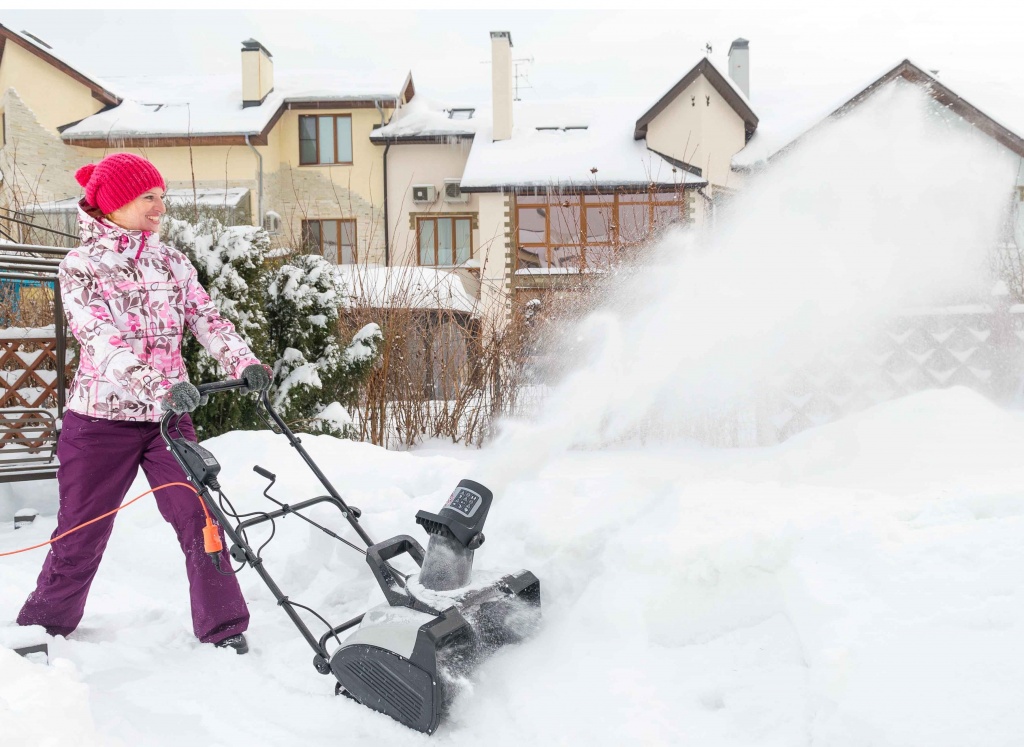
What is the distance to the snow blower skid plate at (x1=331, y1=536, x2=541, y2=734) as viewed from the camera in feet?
8.29

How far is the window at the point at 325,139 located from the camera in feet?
70.0

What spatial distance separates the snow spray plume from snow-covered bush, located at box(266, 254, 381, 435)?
146 centimetres

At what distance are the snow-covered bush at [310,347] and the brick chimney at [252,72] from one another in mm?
16281

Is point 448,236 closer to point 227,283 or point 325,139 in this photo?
point 325,139

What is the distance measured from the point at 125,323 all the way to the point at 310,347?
3.76 metres

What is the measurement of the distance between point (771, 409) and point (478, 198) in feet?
43.3

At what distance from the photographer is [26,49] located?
20844 mm

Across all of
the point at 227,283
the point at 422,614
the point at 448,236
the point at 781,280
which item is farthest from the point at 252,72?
the point at 422,614

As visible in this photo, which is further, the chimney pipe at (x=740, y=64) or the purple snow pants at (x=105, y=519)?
the chimney pipe at (x=740, y=64)

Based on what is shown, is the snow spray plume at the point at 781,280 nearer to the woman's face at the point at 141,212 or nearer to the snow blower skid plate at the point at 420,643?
the snow blower skid plate at the point at 420,643

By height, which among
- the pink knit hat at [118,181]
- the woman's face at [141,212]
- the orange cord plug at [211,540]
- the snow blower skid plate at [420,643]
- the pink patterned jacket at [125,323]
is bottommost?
the snow blower skid plate at [420,643]

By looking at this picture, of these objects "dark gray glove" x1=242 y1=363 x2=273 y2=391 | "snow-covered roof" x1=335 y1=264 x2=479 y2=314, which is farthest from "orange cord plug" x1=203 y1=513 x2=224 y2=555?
"snow-covered roof" x1=335 y1=264 x2=479 y2=314

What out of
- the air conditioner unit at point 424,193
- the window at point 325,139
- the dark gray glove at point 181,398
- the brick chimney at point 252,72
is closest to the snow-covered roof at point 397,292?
the dark gray glove at point 181,398

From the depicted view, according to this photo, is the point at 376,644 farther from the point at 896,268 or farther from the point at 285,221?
the point at 285,221
